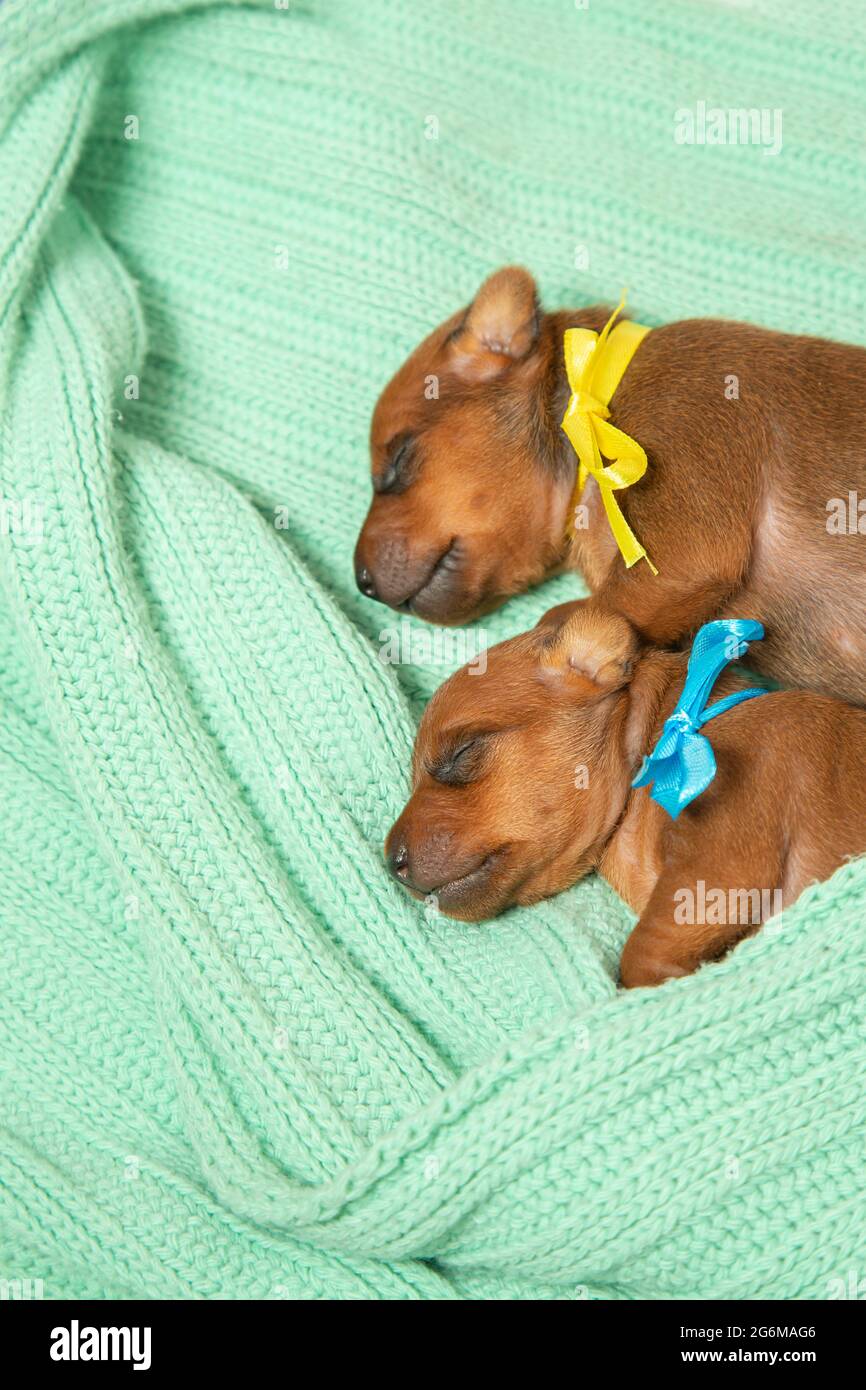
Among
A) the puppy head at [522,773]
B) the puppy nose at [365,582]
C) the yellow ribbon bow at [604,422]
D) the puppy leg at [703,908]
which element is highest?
the yellow ribbon bow at [604,422]

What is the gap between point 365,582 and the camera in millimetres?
2609

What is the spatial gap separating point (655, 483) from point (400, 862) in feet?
2.70

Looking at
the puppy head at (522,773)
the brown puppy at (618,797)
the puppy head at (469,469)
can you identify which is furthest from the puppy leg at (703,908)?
the puppy head at (469,469)

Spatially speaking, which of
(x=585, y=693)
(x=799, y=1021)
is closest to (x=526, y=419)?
(x=585, y=693)

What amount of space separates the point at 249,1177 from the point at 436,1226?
319 mm

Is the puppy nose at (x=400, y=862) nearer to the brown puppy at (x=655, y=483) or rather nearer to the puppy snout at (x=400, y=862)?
the puppy snout at (x=400, y=862)

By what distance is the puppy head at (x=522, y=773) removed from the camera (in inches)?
89.4

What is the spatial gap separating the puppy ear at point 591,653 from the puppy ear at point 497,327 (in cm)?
56

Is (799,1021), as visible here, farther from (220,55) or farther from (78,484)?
(220,55)

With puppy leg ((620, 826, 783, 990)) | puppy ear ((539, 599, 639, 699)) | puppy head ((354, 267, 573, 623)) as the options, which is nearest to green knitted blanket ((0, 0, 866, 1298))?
puppy leg ((620, 826, 783, 990))

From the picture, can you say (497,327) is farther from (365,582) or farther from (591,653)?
(591,653)

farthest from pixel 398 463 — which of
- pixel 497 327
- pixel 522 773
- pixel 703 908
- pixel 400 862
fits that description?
pixel 703 908

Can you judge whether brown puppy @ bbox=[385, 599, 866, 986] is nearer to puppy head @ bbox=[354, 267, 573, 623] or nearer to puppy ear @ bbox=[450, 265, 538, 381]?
puppy head @ bbox=[354, 267, 573, 623]

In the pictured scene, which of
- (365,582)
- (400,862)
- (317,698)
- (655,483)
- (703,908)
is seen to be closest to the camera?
(703,908)
